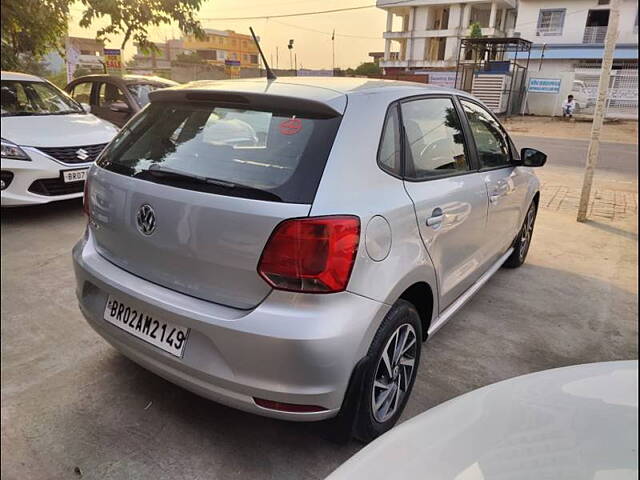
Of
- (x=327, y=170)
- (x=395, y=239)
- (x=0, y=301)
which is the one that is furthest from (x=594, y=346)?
(x=0, y=301)

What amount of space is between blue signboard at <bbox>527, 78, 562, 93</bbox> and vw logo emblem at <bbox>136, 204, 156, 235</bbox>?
6.47 m

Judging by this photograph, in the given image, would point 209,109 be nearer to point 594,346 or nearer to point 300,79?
point 300,79

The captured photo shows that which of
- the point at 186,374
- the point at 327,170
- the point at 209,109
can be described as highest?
the point at 209,109

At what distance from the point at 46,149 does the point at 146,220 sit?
11.6 ft

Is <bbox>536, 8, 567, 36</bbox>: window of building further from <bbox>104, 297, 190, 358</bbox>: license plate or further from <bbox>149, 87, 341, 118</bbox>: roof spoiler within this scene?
<bbox>104, 297, 190, 358</bbox>: license plate

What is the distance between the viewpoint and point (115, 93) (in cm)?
798

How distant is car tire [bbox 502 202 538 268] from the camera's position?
4230 mm

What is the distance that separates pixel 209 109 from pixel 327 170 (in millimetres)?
688

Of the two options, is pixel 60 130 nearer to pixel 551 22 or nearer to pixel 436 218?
pixel 436 218

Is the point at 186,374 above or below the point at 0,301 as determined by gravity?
below

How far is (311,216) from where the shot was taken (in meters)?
1.70

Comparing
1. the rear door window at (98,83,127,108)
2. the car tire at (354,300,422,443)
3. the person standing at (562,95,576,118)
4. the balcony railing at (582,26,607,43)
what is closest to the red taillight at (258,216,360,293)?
the car tire at (354,300,422,443)

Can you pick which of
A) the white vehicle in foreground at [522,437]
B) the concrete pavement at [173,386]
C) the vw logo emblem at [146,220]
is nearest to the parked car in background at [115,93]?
the concrete pavement at [173,386]

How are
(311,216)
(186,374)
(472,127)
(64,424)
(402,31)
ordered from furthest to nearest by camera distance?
(402,31)
(472,127)
(64,424)
(186,374)
(311,216)
